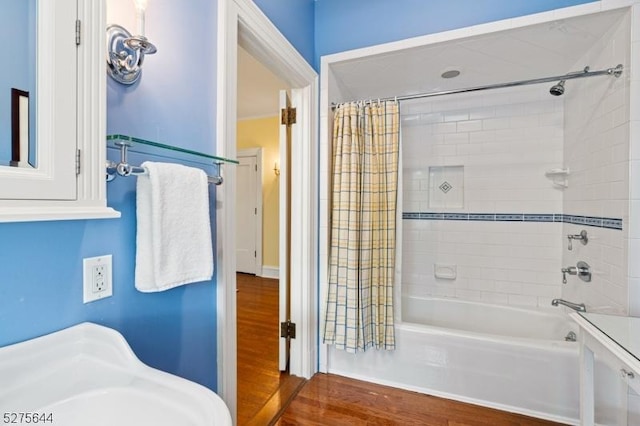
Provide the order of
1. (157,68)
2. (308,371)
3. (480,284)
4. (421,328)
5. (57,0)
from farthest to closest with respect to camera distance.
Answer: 1. (480,284)
2. (308,371)
3. (421,328)
4. (157,68)
5. (57,0)

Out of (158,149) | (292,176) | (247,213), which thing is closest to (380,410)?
(292,176)

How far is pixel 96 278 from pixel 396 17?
2.13 metres

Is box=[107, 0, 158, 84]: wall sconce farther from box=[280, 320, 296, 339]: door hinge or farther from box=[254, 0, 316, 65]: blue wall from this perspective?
box=[280, 320, 296, 339]: door hinge

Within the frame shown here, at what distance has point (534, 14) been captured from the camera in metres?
1.62

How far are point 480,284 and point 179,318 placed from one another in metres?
2.40

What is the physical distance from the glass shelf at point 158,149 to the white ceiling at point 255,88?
72.0 inches

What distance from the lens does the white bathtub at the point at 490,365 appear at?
5.24 feet

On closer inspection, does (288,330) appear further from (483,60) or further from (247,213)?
(247,213)

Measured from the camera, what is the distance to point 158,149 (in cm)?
95

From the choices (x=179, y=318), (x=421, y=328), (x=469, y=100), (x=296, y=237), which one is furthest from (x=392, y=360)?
A: (x=469, y=100)

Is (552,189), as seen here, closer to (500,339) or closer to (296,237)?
(500,339)

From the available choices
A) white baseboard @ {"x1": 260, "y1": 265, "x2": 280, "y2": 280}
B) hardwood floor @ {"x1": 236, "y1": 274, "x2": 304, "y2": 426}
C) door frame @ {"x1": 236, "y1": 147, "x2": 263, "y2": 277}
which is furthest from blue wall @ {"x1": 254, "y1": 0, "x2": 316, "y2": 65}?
white baseboard @ {"x1": 260, "y1": 265, "x2": 280, "y2": 280}

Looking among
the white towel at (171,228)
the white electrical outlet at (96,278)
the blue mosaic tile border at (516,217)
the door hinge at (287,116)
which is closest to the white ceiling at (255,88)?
the door hinge at (287,116)

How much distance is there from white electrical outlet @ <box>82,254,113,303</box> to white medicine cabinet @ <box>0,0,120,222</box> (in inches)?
7.8
